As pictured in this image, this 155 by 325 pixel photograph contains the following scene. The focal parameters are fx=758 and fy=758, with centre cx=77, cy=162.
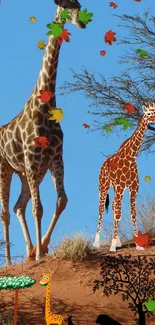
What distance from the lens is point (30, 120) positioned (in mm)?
12961

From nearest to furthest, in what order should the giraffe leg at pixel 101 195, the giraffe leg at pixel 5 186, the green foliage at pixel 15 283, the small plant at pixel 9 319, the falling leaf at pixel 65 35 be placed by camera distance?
the green foliage at pixel 15 283, the small plant at pixel 9 319, the falling leaf at pixel 65 35, the giraffe leg at pixel 101 195, the giraffe leg at pixel 5 186

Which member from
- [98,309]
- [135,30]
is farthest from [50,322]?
[135,30]

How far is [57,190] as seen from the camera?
42.3 ft

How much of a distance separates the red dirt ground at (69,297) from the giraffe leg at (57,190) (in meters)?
0.56

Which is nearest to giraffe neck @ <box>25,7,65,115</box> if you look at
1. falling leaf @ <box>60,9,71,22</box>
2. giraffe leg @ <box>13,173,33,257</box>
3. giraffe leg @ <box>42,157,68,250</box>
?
falling leaf @ <box>60,9,71,22</box>

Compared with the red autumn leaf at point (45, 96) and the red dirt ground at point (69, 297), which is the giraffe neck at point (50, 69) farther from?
the red dirt ground at point (69, 297)

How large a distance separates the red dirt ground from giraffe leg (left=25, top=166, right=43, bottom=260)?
0.77 feet

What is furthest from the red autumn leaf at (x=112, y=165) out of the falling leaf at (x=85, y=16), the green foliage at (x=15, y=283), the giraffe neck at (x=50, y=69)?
the green foliage at (x=15, y=283)

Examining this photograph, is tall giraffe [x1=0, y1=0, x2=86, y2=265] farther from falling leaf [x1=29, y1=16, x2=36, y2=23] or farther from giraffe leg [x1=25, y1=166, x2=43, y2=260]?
falling leaf [x1=29, y1=16, x2=36, y2=23]

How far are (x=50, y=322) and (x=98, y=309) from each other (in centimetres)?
152

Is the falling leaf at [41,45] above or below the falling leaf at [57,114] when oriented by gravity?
above

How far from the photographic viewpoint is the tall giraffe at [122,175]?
1291 centimetres

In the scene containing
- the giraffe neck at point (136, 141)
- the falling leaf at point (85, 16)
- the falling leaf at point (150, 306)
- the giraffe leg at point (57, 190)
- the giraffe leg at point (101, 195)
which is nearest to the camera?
the falling leaf at point (150, 306)

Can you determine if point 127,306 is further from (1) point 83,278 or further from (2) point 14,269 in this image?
(2) point 14,269
